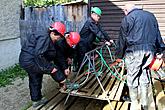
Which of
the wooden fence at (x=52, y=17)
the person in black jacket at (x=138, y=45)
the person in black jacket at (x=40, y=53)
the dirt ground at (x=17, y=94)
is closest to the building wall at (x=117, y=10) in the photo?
the wooden fence at (x=52, y=17)

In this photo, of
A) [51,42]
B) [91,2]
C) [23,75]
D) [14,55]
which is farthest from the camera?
[91,2]

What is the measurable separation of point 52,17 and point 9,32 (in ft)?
4.98

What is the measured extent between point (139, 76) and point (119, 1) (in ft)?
12.8

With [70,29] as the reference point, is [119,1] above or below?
above

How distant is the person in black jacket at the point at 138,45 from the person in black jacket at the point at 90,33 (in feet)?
4.23

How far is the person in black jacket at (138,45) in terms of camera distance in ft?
14.8

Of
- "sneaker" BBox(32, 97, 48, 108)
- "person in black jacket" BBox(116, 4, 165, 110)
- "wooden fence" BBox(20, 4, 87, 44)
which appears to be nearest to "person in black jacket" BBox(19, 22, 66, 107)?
"sneaker" BBox(32, 97, 48, 108)

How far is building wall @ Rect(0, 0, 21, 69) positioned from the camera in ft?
23.8

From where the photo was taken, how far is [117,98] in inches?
175

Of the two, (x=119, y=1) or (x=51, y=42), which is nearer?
(x=51, y=42)

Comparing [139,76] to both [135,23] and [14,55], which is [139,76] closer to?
[135,23]

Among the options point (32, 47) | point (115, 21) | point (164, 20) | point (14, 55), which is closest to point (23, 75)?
point (14, 55)

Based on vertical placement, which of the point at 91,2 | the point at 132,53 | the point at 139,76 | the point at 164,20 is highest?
the point at 91,2

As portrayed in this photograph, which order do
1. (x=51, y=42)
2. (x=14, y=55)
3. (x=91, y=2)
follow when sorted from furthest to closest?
(x=91, y=2) < (x=14, y=55) < (x=51, y=42)
